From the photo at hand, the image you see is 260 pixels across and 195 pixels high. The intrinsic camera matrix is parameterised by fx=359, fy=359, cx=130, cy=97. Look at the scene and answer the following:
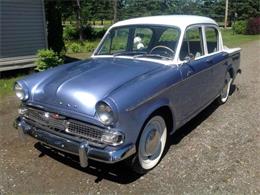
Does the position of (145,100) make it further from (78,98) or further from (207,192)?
(207,192)

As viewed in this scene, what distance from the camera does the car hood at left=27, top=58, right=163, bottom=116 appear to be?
12.5 ft

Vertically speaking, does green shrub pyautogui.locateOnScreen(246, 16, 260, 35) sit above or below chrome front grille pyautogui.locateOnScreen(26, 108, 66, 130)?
below

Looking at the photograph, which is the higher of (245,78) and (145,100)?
(145,100)

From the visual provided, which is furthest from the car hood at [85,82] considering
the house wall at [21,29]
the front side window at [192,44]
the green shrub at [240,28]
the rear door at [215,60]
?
the green shrub at [240,28]

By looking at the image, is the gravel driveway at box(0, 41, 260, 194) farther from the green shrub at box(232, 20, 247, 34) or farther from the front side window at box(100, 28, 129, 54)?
the green shrub at box(232, 20, 247, 34)

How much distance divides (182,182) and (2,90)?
564 centimetres

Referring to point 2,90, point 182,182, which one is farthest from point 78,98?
point 2,90

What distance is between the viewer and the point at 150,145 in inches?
168

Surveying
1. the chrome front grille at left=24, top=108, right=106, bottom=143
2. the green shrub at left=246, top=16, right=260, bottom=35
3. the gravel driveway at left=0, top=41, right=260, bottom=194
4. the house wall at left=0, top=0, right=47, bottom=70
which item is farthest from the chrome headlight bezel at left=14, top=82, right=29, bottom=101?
the green shrub at left=246, top=16, right=260, bottom=35

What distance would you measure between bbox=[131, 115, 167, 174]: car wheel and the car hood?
0.60m

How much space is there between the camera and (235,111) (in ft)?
21.7

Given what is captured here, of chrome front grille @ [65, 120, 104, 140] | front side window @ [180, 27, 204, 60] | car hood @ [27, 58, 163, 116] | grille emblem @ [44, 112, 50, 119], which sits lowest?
chrome front grille @ [65, 120, 104, 140]

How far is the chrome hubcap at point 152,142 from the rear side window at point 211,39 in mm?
2222

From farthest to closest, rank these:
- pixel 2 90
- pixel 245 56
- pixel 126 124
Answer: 1. pixel 245 56
2. pixel 2 90
3. pixel 126 124
